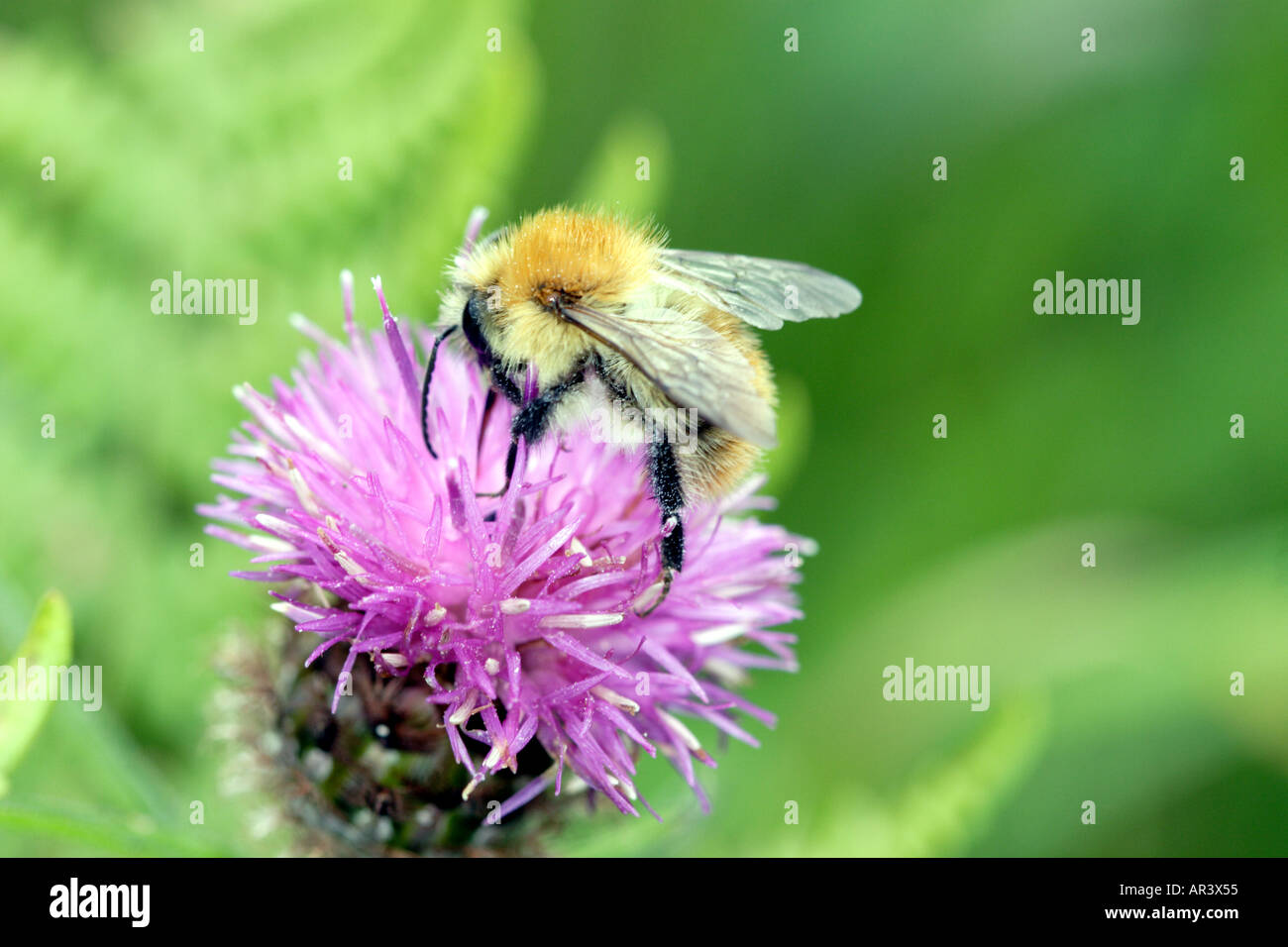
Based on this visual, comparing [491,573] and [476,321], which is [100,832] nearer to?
[491,573]

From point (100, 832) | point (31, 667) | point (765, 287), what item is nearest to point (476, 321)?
point (765, 287)

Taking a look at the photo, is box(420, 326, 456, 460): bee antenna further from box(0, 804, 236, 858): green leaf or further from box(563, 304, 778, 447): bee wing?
box(0, 804, 236, 858): green leaf

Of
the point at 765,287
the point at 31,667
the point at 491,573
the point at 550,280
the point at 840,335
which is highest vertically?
the point at 840,335

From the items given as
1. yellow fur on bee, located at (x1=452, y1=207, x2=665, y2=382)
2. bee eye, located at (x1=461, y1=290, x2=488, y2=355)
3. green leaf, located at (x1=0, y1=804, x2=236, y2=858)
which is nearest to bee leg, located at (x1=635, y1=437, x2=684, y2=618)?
yellow fur on bee, located at (x1=452, y1=207, x2=665, y2=382)

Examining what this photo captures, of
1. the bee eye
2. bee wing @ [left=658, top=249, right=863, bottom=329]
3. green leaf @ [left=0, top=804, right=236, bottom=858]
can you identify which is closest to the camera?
green leaf @ [left=0, top=804, right=236, bottom=858]

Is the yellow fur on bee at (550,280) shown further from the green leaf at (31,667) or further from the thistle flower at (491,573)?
the green leaf at (31,667)
